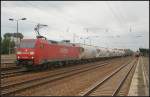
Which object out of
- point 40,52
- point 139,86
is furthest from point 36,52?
point 139,86

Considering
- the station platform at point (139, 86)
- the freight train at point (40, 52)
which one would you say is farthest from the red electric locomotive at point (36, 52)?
the station platform at point (139, 86)

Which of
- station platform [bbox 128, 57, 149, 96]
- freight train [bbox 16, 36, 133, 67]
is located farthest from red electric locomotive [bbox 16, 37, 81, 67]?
station platform [bbox 128, 57, 149, 96]

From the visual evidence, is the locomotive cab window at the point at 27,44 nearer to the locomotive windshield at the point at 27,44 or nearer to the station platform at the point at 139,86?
the locomotive windshield at the point at 27,44

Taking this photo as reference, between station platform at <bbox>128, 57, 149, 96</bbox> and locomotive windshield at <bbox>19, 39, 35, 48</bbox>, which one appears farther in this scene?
locomotive windshield at <bbox>19, 39, 35, 48</bbox>

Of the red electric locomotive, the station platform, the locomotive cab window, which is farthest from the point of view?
the locomotive cab window

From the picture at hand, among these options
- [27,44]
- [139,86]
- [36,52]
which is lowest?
[139,86]

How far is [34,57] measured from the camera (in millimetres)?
26859

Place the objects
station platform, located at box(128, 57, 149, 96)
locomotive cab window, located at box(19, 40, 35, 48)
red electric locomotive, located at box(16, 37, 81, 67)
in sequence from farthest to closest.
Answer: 1. locomotive cab window, located at box(19, 40, 35, 48)
2. red electric locomotive, located at box(16, 37, 81, 67)
3. station platform, located at box(128, 57, 149, 96)

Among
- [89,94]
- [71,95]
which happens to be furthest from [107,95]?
[71,95]

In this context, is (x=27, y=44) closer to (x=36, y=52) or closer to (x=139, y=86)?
(x=36, y=52)

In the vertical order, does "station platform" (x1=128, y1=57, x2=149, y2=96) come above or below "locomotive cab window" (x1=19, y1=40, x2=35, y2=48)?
below

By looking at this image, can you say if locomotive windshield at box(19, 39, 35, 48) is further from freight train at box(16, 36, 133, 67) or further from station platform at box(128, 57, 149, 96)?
station platform at box(128, 57, 149, 96)

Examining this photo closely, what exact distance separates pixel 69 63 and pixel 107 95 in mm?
26107

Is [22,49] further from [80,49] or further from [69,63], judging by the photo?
[80,49]
